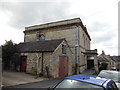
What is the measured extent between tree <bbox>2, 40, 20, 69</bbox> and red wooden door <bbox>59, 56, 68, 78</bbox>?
6.15 m

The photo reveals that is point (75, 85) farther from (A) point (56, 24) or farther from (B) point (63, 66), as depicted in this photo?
(A) point (56, 24)

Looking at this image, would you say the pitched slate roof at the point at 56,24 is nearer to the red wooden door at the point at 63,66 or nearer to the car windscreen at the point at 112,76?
the red wooden door at the point at 63,66

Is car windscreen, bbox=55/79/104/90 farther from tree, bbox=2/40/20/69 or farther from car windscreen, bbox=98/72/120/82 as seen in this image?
tree, bbox=2/40/20/69

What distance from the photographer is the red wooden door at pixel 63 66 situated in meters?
15.0

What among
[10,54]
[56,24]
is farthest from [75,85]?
[56,24]

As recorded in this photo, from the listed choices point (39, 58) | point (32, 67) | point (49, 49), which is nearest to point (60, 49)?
point (49, 49)

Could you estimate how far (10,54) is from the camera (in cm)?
1525

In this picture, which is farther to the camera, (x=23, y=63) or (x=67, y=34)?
(x=67, y=34)

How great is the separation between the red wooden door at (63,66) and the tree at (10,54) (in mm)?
6146

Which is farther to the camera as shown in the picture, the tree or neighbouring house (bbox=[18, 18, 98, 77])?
neighbouring house (bbox=[18, 18, 98, 77])

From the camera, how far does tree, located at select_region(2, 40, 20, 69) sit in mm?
14648

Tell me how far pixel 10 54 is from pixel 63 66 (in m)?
7.29

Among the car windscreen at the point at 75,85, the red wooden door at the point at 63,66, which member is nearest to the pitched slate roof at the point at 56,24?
the red wooden door at the point at 63,66

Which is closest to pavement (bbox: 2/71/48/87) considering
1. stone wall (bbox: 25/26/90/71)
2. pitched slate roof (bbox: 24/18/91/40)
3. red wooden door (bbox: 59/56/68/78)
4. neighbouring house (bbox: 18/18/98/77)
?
neighbouring house (bbox: 18/18/98/77)
